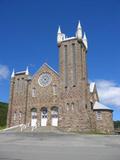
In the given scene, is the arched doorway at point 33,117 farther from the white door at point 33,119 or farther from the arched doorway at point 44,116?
the arched doorway at point 44,116

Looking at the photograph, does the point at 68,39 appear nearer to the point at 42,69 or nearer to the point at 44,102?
the point at 42,69

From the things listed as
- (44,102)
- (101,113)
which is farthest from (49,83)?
(101,113)

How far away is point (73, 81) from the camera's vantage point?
44.9 meters

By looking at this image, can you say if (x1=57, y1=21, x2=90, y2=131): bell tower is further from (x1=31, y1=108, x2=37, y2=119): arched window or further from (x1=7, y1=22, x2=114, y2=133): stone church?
(x1=31, y1=108, x2=37, y2=119): arched window

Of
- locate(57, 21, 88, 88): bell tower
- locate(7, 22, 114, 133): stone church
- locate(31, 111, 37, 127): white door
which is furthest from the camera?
locate(31, 111, 37, 127): white door

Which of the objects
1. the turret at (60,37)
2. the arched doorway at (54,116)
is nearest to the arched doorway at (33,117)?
the arched doorway at (54,116)

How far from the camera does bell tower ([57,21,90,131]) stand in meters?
42.4

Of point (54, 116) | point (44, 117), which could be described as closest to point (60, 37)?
point (54, 116)

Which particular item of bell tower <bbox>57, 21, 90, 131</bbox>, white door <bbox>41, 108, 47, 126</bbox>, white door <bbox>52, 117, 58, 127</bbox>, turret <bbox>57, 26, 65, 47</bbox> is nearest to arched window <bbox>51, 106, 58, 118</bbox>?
white door <bbox>52, 117, 58, 127</bbox>

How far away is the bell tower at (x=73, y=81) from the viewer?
4241cm

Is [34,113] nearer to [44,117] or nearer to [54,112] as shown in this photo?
[44,117]

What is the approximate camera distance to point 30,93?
49.0 m

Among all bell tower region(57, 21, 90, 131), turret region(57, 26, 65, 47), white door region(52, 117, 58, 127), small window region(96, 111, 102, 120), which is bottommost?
white door region(52, 117, 58, 127)

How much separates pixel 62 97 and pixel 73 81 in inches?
140
